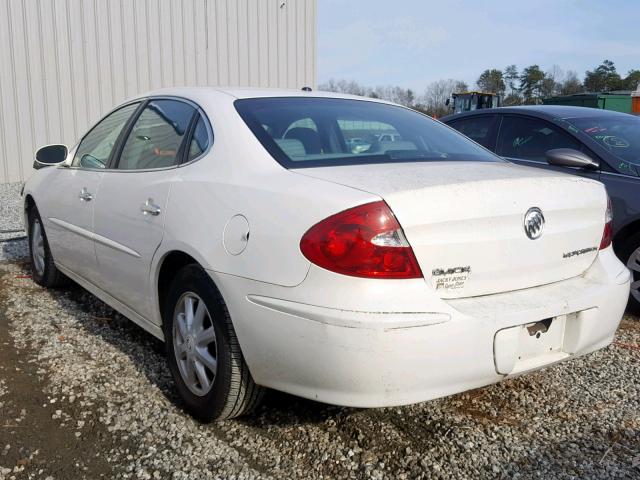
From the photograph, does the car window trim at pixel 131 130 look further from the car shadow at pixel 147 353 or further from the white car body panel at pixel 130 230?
the car shadow at pixel 147 353

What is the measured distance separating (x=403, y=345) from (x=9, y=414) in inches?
73.8

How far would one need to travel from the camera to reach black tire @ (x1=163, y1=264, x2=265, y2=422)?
95.0 inches

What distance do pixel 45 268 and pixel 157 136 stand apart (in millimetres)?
2030

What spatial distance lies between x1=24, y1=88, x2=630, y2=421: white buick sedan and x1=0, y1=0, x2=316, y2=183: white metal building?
414 inches

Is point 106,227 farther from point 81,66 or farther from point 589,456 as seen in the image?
point 81,66

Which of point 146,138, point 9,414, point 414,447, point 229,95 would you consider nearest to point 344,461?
point 414,447

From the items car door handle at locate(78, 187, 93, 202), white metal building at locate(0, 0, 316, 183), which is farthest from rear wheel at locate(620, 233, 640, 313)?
white metal building at locate(0, 0, 316, 183)

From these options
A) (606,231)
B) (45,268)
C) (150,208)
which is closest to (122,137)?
(150,208)

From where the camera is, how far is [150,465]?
2.36m

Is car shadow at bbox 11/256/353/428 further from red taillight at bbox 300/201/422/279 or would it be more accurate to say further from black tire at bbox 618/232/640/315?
black tire at bbox 618/232/640/315

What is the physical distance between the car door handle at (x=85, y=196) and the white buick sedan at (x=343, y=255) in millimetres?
356

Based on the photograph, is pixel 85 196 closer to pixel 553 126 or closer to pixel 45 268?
pixel 45 268

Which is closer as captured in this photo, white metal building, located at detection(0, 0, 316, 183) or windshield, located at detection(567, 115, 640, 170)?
windshield, located at detection(567, 115, 640, 170)

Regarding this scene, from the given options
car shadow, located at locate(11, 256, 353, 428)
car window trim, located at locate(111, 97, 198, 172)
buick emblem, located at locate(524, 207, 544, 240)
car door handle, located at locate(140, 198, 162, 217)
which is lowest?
car shadow, located at locate(11, 256, 353, 428)
